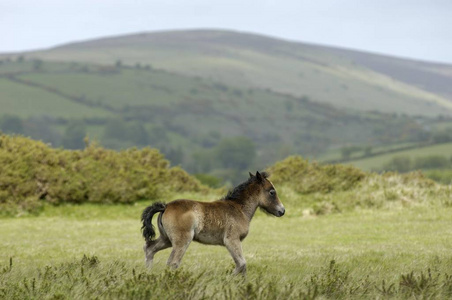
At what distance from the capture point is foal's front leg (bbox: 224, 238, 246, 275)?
36.2 feet

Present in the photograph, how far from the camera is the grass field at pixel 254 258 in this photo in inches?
352

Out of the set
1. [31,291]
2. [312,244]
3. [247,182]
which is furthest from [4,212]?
[31,291]

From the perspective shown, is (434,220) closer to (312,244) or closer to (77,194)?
(312,244)

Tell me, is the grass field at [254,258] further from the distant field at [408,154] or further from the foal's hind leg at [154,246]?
the distant field at [408,154]

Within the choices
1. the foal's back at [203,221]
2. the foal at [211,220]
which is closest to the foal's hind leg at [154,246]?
the foal at [211,220]

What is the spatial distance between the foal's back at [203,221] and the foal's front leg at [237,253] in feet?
0.51

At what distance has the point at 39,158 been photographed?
93.1 feet

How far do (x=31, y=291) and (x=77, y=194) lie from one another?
1851 cm

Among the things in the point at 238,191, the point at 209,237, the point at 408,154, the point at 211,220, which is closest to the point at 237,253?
the point at 209,237

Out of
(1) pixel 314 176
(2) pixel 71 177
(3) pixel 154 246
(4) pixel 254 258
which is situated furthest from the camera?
(1) pixel 314 176

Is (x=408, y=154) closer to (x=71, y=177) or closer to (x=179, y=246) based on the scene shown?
(x=71, y=177)

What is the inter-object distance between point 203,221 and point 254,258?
148 inches

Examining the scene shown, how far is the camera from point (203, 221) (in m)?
11.2

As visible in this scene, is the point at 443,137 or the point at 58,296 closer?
the point at 58,296
